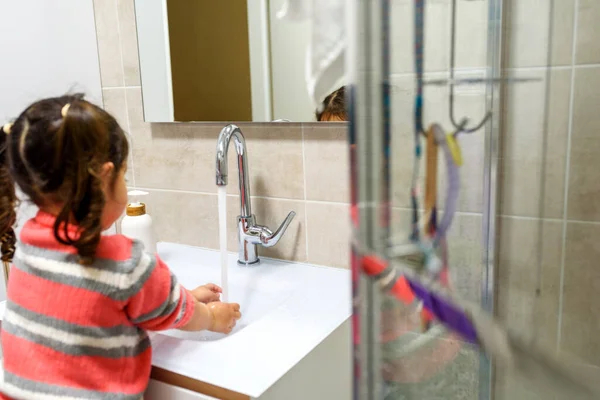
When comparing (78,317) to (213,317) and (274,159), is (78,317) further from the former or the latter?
(274,159)

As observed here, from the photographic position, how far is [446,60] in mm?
598

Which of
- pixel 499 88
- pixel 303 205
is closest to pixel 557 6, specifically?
pixel 499 88

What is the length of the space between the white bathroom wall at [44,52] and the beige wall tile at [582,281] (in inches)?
39.9

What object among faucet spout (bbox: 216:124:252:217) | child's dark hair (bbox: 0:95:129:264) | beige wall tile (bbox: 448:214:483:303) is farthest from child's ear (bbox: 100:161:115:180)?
beige wall tile (bbox: 448:214:483:303)

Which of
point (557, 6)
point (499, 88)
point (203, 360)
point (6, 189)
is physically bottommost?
point (203, 360)

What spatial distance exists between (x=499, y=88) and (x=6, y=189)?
71cm

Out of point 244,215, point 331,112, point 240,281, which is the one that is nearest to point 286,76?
point 331,112

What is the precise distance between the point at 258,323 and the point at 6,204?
42 centimetres

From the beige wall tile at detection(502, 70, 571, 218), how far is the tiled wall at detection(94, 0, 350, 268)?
0.33m

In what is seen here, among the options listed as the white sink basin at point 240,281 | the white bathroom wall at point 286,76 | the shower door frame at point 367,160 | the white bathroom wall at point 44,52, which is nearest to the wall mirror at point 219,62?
the white bathroom wall at point 286,76

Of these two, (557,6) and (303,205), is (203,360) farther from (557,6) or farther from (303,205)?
(557,6)

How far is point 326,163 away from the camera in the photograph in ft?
3.59

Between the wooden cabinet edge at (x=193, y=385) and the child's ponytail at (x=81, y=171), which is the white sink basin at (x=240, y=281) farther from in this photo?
the child's ponytail at (x=81, y=171)

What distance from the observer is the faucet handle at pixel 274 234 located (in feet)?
3.64
